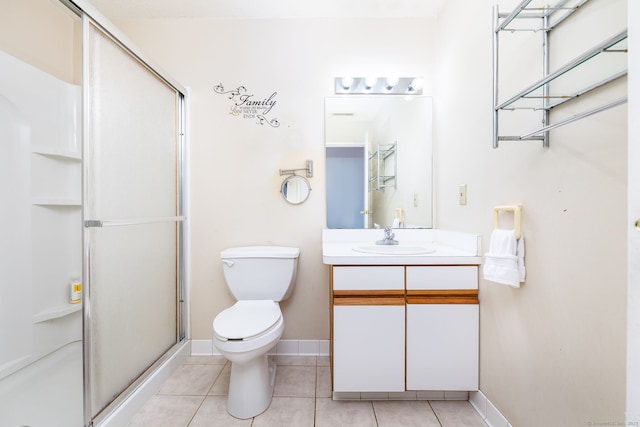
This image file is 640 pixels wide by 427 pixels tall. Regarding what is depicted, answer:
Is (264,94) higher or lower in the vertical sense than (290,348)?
higher

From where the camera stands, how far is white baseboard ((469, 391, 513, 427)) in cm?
125

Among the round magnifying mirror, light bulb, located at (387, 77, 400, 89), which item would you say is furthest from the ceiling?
the round magnifying mirror

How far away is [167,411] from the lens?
143cm

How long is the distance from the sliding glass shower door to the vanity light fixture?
116cm

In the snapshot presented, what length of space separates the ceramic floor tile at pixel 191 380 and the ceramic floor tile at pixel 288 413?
16.6 inches

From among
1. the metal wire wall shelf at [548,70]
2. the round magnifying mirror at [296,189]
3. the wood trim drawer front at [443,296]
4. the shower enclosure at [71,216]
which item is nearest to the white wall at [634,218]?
the metal wire wall shelf at [548,70]

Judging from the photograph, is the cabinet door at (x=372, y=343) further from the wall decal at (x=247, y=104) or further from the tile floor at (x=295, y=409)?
the wall decal at (x=247, y=104)

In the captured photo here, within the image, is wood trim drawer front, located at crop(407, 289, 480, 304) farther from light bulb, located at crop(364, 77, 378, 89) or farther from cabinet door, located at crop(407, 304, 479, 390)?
light bulb, located at crop(364, 77, 378, 89)

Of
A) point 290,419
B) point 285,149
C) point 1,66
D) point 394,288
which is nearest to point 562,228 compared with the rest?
point 394,288

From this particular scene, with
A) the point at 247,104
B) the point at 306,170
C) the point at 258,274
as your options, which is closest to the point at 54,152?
the point at 247,104

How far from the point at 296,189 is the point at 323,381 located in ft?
4.08

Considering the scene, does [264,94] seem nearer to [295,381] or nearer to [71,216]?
[71,216]

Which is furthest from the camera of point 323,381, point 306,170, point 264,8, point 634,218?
point 306,170

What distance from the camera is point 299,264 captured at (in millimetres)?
1980
